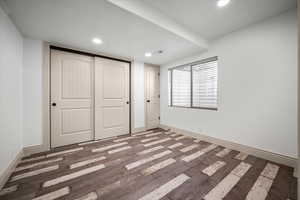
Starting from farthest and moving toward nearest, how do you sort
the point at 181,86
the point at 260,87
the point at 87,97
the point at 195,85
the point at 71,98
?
the point at 181,86
the point at 195,85
the point at 87,97
the point at 71,98
the point at 260,87

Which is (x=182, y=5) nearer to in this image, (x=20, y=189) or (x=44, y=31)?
(x=44, y=31)

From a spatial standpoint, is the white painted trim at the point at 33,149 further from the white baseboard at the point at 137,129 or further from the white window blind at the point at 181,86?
the white window blind at the point at 181,86

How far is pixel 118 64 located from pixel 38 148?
2.55m

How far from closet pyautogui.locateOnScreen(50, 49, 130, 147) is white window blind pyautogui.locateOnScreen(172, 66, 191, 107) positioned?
1492 mm

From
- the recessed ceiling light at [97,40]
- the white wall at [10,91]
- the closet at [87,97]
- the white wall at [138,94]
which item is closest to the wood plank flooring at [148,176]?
the white wall at [10,91]

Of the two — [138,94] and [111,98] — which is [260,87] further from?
[111,98]

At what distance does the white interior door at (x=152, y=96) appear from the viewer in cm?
391

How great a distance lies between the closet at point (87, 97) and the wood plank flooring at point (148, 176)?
20.3 inches

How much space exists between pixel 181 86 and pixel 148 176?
269cm

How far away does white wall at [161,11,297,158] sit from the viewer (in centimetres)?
177

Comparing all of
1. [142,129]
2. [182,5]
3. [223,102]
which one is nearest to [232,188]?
[223,102]

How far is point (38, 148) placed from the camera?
226 cm

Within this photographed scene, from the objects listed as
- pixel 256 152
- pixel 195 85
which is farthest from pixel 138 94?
pixel 256 152

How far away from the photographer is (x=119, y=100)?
11.0 ft
